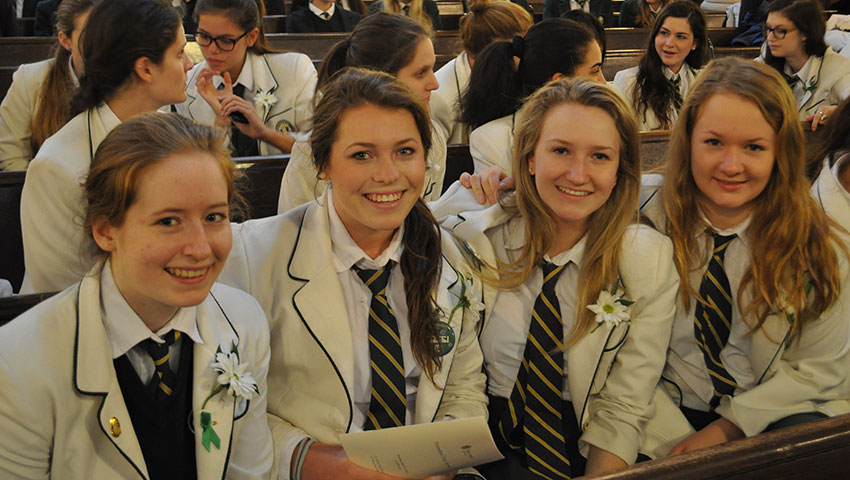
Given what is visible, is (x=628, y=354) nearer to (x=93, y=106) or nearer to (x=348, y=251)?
(x=348, y=251)

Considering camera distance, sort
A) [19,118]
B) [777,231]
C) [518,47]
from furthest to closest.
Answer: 1. [19,118]
2. [518,47]
3. [777,231]

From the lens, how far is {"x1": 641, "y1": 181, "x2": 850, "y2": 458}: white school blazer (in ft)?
6.62

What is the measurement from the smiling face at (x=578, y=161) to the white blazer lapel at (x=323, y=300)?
1.89ft

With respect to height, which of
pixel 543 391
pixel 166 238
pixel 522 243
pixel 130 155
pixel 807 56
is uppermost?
pixel 130 155

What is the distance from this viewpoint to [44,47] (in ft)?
Result: 15.4

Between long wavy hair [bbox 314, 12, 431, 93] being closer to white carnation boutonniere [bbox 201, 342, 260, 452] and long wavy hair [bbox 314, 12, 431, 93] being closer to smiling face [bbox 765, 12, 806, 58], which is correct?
white carnation boutonniere [bbox 201, 342, 260, 452]

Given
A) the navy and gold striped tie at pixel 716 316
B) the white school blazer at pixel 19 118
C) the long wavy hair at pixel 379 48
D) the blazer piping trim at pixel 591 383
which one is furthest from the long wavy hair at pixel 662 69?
the white school blazer at pixel 19 118

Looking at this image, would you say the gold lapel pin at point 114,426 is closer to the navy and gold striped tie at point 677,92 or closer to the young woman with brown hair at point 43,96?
the young woman with brown hair at point 43,96

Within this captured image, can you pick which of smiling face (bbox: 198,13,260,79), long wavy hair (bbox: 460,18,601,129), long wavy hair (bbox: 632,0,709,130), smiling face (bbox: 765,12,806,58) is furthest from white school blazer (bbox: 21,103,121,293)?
smiling face (bbox: 765,12,806,58)

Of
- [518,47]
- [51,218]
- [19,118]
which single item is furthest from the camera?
[19,118]

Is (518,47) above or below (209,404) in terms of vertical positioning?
above

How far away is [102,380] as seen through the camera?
143 cm

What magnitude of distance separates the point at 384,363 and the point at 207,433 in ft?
1.49

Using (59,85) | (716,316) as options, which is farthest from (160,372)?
(59,85)
